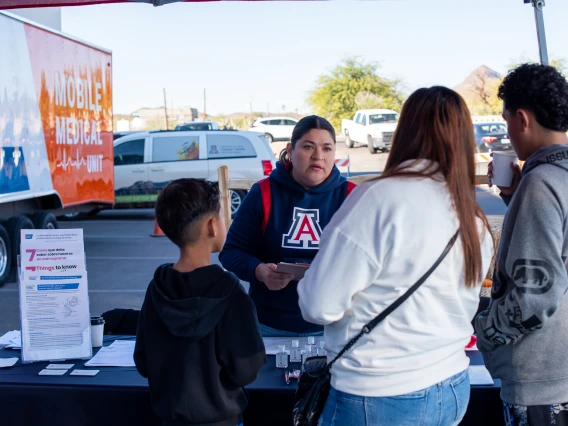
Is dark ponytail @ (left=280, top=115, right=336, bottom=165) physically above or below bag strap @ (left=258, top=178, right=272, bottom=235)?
above

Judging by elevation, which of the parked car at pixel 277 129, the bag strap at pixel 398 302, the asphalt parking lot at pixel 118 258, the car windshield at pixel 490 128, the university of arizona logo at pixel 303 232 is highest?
the parked car at pixel 277 129

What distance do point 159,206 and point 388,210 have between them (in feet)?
2.61

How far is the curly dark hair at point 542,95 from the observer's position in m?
2.02

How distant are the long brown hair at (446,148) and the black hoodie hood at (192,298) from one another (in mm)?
648

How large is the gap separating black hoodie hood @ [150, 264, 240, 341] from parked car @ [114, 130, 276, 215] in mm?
12145

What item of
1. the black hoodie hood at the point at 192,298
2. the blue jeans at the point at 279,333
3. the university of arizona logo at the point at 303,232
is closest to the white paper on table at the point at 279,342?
the blue jeans at the point at 279,333

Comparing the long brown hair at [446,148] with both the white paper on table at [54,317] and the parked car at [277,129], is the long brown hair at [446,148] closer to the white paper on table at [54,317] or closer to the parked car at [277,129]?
the white paper on table at [54,317]

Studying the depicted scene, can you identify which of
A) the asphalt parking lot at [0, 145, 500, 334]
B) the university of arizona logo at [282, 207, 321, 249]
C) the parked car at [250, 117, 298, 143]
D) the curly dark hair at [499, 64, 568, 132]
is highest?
the parked car at [250, 117, 298, 143]

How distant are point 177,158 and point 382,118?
17789 millimetres

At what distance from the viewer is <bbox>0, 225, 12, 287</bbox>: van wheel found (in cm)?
803

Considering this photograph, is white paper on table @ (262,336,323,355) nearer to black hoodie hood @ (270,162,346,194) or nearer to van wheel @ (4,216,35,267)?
black hoodie hood @ (270,162,346,194)

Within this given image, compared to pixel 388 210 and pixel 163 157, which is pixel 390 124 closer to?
pixel 163 157

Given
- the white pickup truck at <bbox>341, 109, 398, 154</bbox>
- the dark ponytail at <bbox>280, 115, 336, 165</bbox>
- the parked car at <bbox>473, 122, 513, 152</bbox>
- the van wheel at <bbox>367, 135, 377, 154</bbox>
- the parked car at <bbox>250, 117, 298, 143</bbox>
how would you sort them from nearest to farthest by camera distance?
the dark ponytail at <bbox>280, 115, 336, 165</bbox> < the parked car at <bbox>473, 122, 513, 152</bbox> < the white pickup truck at <bbox>341, 109, 398, 154</bbox> < the van wheel at <bbox>367, 135, 377, 154</bbox> < the parked car at <bbox>250, 117, 298, 143</bbox>

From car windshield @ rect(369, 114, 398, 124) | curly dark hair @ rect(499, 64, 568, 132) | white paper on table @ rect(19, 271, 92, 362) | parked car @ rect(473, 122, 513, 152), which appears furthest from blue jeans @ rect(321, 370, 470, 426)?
car windshield @ rect(369, 114, 398, 124)
